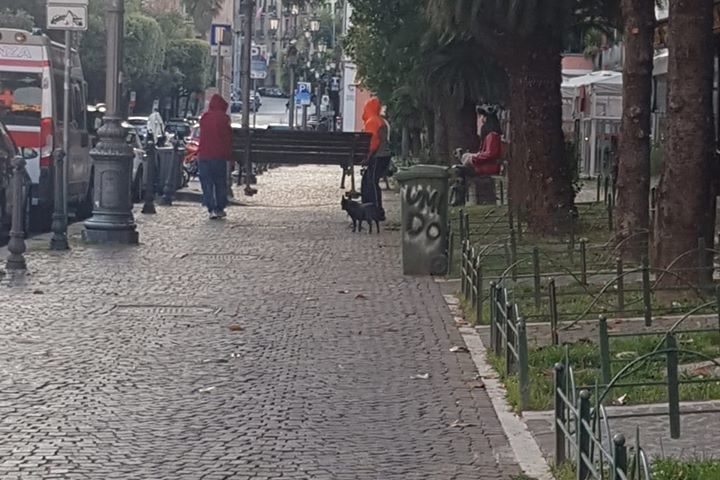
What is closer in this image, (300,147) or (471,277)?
(471,277)

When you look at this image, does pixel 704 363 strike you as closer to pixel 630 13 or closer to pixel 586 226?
pixel 630 13

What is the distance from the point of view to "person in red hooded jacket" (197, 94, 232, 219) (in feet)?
77.7

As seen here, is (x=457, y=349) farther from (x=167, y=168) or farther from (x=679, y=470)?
(x=167, y=168)

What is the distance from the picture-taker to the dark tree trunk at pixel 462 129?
29.0m

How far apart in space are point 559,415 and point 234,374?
325cm

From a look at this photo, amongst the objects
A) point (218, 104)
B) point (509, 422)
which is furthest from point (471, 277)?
point (218, 104)

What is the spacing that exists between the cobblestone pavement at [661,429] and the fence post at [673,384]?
0.07 meters

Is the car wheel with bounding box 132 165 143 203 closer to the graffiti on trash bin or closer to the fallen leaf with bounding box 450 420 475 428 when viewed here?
the graffiti on trash bin

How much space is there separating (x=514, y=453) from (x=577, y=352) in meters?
2.43

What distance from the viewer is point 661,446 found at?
752 cm

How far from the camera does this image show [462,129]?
96.0ft

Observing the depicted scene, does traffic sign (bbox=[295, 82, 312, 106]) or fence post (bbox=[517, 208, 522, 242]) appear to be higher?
traffic sign (bbox=[295, 82, 312, 106])

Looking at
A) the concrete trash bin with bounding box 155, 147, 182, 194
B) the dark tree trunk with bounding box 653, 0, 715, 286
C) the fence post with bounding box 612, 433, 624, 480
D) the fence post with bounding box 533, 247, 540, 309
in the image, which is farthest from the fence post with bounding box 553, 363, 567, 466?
the concrete trash bin with bounding box 155, 147, 182, 194

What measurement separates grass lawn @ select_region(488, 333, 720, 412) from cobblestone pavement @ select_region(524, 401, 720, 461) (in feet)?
0.60
